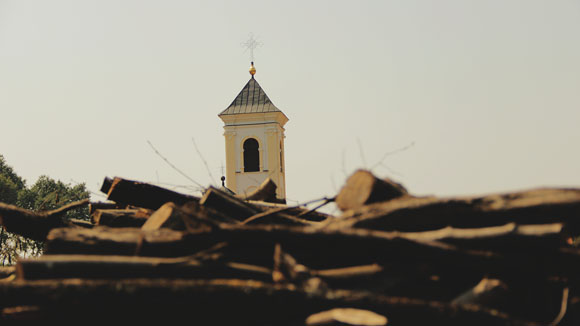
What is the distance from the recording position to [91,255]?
10.6 ft

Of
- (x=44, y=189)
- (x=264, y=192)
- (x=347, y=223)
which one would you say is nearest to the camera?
(x=347, y=223)

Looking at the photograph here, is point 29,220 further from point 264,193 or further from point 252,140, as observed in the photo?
point 252,140

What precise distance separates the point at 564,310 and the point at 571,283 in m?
0.28

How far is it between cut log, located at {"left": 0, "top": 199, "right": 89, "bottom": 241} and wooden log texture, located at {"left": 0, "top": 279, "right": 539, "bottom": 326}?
122 cm

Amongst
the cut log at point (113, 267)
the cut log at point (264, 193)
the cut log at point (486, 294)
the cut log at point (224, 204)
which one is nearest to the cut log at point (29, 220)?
the cut log at point (224, 204)

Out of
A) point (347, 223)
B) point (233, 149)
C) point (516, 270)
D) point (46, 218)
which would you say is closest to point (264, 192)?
point (46, 218)

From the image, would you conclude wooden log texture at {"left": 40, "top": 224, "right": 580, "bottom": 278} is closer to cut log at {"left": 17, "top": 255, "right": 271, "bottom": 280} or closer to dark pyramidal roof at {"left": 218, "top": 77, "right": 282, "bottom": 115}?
cut log at {"left": 17, "top": 255, "right": 271, "bottom": 280}

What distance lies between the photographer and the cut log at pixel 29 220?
4129 millimetres

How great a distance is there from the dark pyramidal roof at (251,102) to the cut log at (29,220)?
128 feet

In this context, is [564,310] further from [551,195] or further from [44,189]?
[44,189]

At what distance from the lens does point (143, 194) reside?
4.36 metres

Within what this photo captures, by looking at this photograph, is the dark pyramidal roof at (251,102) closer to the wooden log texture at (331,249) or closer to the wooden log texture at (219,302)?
the wooden log texture at (331,249)

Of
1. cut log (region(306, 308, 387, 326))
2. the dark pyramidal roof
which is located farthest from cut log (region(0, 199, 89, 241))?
the dark pyramidal roof

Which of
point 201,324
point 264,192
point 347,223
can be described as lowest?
point 201,324
